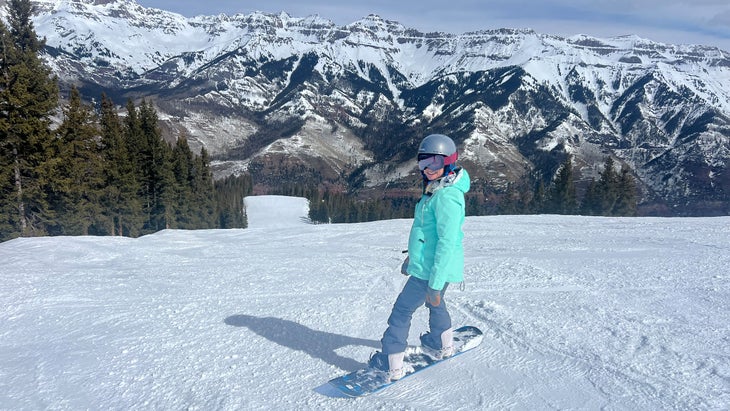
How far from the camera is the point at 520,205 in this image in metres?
74.1

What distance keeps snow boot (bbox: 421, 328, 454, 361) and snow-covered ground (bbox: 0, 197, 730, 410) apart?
0.44 ft

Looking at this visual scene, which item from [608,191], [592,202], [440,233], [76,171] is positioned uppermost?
[76,171]

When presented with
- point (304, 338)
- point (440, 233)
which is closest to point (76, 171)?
point (304, 338)

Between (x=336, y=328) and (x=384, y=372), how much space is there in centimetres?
172

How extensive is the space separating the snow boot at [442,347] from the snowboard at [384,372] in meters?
0.05

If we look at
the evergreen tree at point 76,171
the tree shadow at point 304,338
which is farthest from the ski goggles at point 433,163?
the evergreen tree at point 76,171

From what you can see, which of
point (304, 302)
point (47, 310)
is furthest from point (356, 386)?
point (47, 310)

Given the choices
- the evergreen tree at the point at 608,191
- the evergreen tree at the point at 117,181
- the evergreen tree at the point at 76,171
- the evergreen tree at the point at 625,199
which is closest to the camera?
the evergreen tree at the point at 76,171

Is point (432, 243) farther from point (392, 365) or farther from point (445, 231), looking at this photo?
point (392, 365)

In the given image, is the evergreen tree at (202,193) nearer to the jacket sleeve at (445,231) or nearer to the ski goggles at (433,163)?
the ski goggles at (433,163)

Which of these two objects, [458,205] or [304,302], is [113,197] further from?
[458,205]

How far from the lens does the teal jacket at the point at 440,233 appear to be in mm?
4668

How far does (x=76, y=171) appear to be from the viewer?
28.9 m

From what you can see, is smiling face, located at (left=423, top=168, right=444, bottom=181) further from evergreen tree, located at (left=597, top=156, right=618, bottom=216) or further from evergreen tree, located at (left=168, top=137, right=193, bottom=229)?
evergreen tree, located at (left=597, top=156, right=618, bottom=216)
